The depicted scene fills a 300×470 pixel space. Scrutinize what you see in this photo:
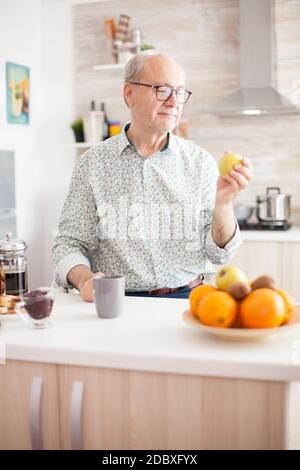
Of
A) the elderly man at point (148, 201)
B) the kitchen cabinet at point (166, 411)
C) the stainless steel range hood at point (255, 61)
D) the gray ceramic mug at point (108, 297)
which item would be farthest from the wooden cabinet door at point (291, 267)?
the kitchen cabinet at point (166, 411)

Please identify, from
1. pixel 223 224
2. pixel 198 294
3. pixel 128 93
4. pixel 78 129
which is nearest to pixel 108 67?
pixel 78 129

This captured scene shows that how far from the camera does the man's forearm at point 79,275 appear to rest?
1.94 meters

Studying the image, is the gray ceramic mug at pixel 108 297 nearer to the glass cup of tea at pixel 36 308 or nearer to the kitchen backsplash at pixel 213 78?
the glass cup of tea at pixel 36 308

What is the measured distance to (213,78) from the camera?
4355 mm

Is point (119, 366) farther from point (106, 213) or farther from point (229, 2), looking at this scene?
point (229, 2)

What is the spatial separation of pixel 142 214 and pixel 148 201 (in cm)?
5

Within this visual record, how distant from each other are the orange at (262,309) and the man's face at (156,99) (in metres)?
0.95

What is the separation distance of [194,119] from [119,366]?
10.8 feet

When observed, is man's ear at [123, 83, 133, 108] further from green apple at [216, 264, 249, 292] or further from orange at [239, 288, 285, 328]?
orange at [239, 288, 285, 328]

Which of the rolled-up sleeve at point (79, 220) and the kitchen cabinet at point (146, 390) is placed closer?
the kitchen cabinet at point (146, 390)

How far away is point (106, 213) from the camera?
2.22 metres

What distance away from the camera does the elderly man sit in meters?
2.13

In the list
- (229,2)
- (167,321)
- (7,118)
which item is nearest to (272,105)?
(229,2)

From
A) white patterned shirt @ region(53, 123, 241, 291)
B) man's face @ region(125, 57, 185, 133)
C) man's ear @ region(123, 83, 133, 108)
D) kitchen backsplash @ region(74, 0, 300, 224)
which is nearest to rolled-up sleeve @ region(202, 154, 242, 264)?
white patterned shirt @ region(53, 123, 241, 291)
